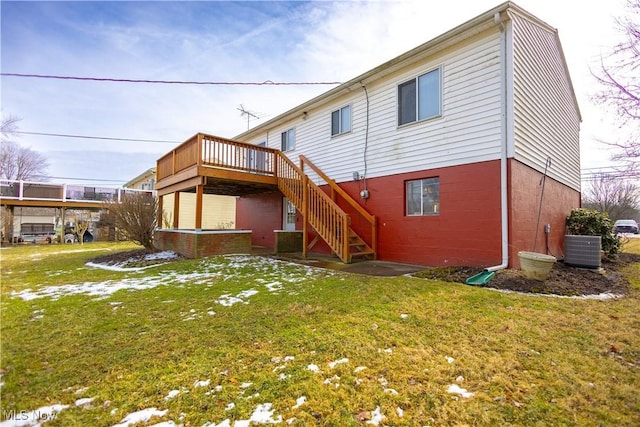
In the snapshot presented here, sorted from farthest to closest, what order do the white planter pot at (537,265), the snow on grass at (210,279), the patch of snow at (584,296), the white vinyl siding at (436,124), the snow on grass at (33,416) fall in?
the white vinyl siding at (436,124) → the white planter pot at (537,265) → the snow on grass at (210,279) → the patch of snow at (584,296) → the snow on grass at (33,416)

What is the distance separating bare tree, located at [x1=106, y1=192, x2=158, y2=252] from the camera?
368 inches

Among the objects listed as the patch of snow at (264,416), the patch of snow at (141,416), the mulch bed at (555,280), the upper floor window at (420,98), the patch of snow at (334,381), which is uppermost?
the upper floor window at (420,98)

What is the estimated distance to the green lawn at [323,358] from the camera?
6.37 feet

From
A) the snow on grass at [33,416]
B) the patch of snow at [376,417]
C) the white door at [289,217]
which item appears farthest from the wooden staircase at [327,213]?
the snow on grass at [33,416]

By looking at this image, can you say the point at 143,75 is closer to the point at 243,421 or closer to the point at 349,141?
the point at 349,141

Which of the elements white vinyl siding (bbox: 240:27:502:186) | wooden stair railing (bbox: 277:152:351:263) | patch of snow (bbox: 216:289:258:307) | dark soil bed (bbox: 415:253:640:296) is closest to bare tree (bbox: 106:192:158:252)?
wooden stair railing (bbox: 277:152:351:263)

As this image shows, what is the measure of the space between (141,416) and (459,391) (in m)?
2.17

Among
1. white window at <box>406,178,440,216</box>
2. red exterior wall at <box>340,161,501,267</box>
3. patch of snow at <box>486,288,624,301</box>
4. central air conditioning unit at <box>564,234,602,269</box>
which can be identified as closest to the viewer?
patch of snow at <box>486,288,624,301</box>

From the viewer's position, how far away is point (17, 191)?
1711 centimetres

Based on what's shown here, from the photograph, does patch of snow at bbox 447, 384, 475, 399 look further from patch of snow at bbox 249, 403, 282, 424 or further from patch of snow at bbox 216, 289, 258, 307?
patch of snow at bbox 216, 289, 258, 307

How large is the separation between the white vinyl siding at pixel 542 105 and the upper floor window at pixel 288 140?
25.3 feet

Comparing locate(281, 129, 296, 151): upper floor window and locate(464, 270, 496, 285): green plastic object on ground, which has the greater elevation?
locate(281, 129, 296, 151): upper floor window

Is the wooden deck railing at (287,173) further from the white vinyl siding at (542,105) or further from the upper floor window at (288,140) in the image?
the white vinyl siding at (542,105)

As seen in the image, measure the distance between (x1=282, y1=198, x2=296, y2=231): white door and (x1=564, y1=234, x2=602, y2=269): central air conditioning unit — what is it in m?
8.64
